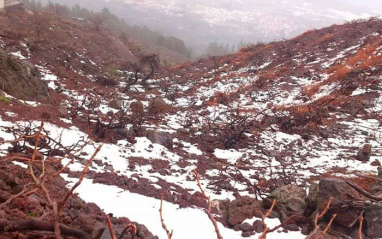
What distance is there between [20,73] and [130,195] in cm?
483

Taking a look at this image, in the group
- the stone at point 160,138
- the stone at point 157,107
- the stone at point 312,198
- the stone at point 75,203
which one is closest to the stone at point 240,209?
the stone at point 312,198

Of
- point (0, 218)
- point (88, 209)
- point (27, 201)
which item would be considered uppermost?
point (0, 218)

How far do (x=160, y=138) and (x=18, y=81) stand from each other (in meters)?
3.47

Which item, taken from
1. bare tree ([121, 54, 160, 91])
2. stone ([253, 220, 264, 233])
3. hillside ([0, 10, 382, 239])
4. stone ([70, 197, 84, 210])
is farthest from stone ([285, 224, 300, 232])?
bare tree ([121, 54, 160, 91])

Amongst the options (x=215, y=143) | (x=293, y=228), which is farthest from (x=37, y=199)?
(x=215, y=143)

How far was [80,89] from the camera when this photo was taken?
31.0 feet

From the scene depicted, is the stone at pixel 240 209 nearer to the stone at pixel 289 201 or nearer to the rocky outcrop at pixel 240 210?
the rocky outcrop at pixel 240 210

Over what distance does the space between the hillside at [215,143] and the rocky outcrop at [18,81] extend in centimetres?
20

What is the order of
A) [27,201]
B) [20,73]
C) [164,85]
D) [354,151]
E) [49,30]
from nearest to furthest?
[27,201] → [354,151] → [20,73] → [164,85] → [49,30]

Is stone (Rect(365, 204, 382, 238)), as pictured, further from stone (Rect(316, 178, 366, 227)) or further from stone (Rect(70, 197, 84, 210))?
stone (Rect(70, 197, 84, 210))

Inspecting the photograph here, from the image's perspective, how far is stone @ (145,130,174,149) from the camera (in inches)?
227

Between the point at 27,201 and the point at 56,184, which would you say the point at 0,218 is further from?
the point at 56,184

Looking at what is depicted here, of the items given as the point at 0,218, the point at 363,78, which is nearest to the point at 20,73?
the point at 0,218

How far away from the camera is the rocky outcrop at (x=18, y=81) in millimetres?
6067
